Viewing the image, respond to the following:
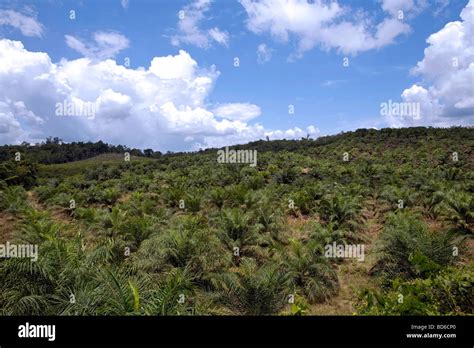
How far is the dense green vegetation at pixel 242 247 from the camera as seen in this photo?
4574mm

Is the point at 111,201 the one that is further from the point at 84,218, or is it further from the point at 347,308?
the point at 347,308

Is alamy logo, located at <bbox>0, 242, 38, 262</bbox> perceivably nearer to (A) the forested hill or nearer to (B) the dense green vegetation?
(B) the dense green vegetation

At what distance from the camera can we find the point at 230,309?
5969mm

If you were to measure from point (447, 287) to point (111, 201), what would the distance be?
16.1m
